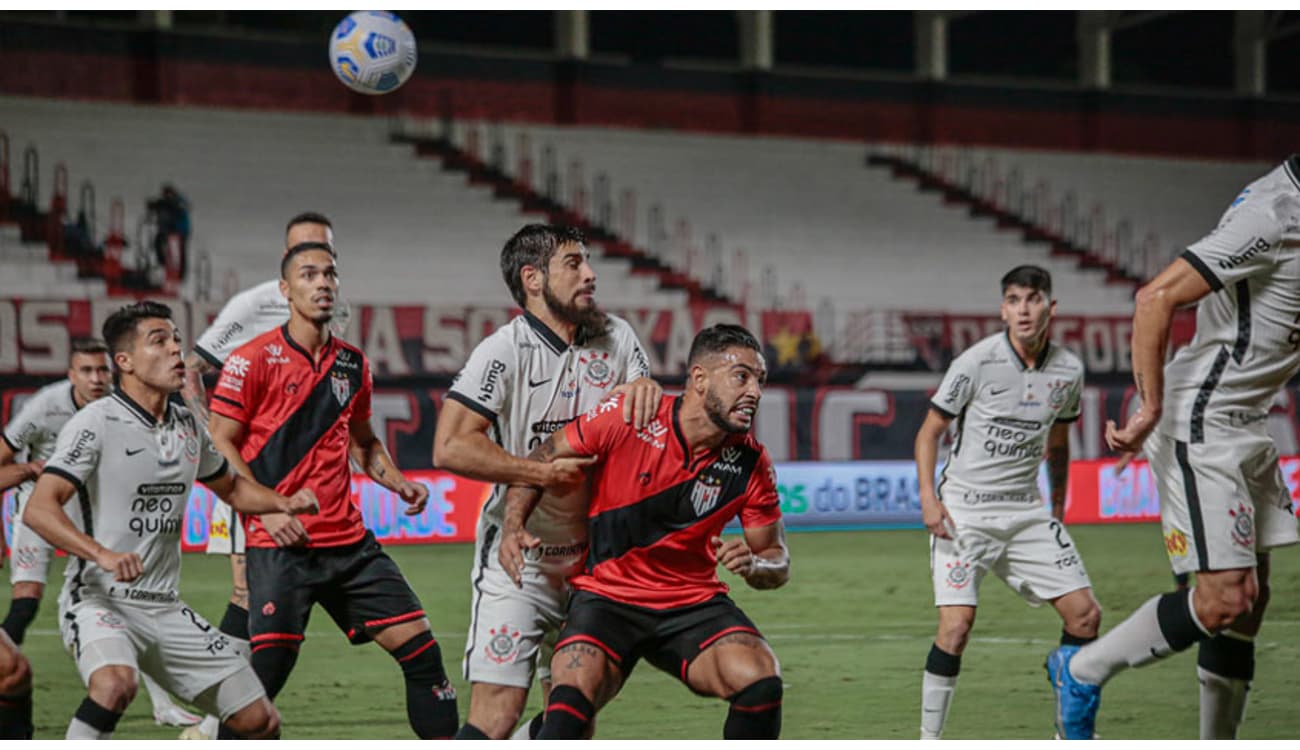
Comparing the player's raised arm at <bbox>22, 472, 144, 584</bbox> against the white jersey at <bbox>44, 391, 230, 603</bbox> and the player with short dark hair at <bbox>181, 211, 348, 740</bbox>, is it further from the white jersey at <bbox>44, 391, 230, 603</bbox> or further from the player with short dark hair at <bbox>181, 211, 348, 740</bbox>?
the player with short dark hair at <bbox>181, 211, 348, 740</bbox>

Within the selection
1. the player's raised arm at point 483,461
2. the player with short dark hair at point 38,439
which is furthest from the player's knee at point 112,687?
the player with short dark hair at point 38,439

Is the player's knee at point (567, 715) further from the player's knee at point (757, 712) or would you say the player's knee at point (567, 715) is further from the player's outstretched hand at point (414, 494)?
the player's outstretched hand at point (414, 494)

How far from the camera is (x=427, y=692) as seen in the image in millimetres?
→ 5852

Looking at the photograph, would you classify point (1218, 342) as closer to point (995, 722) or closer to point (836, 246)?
point (995, 722)

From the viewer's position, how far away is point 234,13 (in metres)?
25.5

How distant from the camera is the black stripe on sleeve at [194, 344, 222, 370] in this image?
750 centimetres

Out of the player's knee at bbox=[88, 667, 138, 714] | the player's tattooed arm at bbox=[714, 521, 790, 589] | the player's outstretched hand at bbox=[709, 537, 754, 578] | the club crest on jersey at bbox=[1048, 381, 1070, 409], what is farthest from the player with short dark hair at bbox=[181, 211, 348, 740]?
the club crest on jersey at bbox=[1048, 381, 1070, 409]

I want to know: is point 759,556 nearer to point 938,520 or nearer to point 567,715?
point 567,715

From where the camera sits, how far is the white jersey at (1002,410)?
718 centimetres

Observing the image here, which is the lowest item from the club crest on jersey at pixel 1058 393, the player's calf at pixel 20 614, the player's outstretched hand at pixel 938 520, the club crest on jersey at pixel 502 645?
the player's calf at pixel 20 614

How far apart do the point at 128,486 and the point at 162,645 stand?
0.57 metres

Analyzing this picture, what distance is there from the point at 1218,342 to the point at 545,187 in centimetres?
1996

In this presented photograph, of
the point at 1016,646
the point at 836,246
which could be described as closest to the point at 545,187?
the point at 836,246

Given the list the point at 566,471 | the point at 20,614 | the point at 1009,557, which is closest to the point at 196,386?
the point at 20,614
